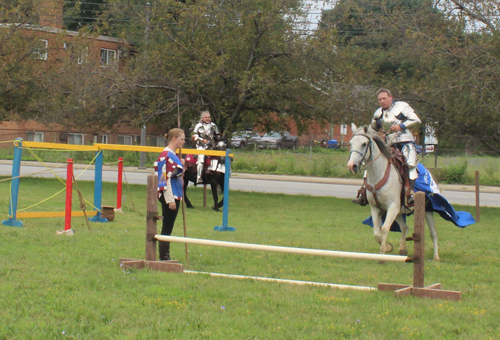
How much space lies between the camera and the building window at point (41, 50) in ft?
69.3

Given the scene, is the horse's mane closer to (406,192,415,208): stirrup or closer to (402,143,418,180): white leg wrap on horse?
(402,143,418,180): white leg wrap on horse

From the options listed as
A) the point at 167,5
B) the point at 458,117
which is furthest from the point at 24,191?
→ the point at 458,117

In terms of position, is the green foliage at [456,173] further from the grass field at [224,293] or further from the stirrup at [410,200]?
the stirrup at [410,200]

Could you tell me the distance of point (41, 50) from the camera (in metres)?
21.3

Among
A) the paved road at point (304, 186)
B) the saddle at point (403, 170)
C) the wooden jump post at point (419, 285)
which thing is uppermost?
the saddle at point (403, 170)

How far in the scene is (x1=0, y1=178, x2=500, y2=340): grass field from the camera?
17.9 feet

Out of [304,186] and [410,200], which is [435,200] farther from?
[304,186]

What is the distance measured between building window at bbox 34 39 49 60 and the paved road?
417 cm

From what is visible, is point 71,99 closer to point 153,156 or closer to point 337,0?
point 337,0

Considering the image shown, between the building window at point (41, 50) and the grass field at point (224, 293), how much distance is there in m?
10.6

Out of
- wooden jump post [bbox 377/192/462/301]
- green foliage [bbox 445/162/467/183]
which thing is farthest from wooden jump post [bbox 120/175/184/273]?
green foliage [bbox 445/162/467/183]

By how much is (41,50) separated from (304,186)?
13163mm

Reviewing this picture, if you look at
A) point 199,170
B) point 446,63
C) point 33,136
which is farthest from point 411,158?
point 33,136

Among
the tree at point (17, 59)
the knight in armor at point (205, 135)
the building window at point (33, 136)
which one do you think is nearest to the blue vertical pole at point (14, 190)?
the knight in armor at point (205, 135)
